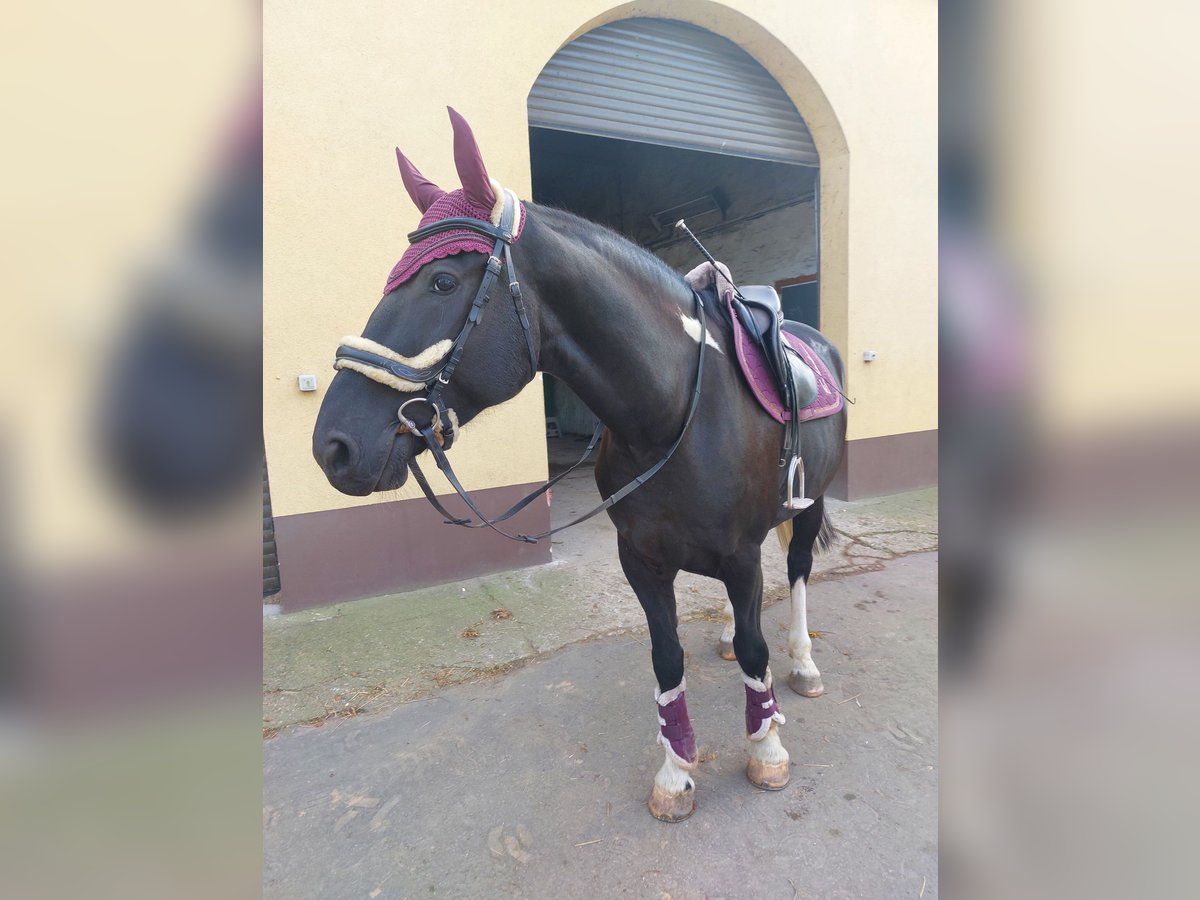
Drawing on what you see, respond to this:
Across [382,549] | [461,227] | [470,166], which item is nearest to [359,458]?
[461,227]

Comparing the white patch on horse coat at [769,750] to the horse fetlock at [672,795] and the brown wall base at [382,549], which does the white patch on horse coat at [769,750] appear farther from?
the brown wall base at [382,549]

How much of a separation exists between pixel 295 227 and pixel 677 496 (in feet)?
10.2

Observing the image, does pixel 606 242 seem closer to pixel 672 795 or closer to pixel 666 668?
pixel 666 668

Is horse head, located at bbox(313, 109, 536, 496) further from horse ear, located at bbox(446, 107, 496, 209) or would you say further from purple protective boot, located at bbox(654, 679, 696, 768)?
purple protective boot, located at bbox(654, 679, 696, 768)

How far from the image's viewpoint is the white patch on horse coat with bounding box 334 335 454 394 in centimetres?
123

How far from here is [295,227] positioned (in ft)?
11.4

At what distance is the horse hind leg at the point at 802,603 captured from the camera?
2.66 meters

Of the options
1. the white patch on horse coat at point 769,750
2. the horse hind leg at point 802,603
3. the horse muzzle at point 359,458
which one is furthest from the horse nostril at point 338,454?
the horse hind leg at point 802,603

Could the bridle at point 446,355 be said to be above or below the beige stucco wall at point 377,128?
below

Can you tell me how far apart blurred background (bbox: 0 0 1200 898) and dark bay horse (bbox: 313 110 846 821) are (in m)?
0.86

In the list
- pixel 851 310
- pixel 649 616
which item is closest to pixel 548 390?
pixel 851 310
